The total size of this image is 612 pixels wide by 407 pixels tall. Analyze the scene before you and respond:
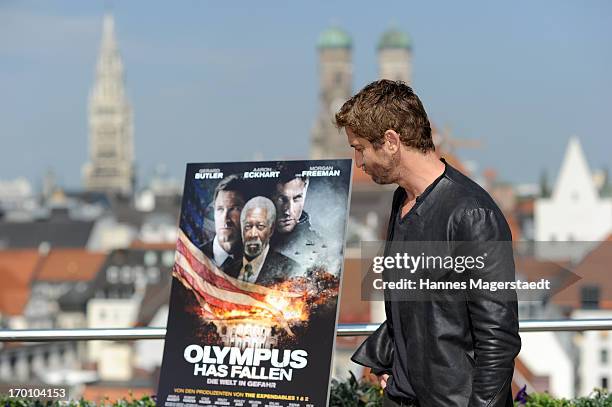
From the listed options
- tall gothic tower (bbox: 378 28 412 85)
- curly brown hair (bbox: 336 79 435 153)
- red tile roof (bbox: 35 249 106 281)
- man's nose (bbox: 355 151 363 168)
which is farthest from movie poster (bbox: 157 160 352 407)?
tall gothic tower (bbox: 378 28 412 85)

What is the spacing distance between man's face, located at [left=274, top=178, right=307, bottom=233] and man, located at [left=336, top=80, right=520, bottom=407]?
0.73 meters

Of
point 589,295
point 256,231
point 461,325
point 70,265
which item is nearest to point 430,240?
point 461,325

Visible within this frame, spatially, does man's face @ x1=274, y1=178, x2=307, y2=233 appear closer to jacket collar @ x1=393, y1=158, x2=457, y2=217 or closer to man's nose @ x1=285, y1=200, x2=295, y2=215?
man's nose @ x1=285, y1=200, x2=295, y2=215

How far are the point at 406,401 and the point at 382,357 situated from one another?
0.19 metres

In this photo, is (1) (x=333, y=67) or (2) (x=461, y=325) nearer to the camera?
(2) (x=461, y=325)

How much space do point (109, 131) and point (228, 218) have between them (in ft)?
598

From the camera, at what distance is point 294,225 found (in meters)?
3.65

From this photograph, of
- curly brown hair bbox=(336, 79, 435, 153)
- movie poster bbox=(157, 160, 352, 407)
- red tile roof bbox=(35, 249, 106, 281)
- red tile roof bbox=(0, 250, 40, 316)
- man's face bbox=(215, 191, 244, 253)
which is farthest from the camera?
red tile roof bbox=(35, 249, 106, 281)

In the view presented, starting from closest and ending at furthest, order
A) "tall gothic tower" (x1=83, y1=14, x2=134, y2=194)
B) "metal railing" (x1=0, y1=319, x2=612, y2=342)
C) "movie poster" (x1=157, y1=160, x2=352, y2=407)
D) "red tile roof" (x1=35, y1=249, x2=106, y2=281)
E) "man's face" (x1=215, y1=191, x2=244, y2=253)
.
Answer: "movie poster" (x1=157, y1=160, x2=352, y2=407)
"man's face" (x1=215, y1=191, x2=244, y2=253)
"metal railing" (x1=0, y1=319, x2=612, y2=342)
"red tile roof" (x1=35, y1=249, x2=106, y2=281)
"tall gothic tower" (x1=83, y1=14, x2=134, y2=194)

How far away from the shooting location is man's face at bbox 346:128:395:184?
2.86m

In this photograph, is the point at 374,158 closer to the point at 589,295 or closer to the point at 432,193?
the point at 432,193

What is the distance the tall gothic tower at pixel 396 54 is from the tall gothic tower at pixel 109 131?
42.1m

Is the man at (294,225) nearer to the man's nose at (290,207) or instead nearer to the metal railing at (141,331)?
the man's nose at (290,207)

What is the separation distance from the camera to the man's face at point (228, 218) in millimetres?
3746
